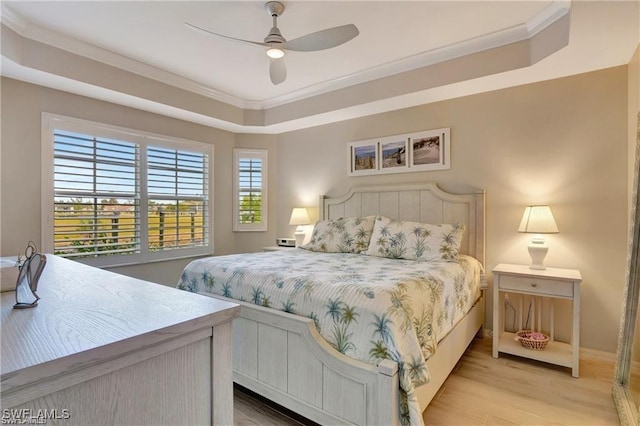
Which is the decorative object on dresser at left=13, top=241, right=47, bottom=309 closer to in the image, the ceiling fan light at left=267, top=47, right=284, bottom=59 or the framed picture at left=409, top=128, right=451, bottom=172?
the ceiling fan light at left=267, top=47, right=284, bottom=59

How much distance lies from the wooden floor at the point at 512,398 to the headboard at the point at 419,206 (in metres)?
1.06

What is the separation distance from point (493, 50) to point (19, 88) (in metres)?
4.20

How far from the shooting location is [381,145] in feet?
12.6

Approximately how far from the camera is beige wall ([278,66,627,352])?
2.62 metres

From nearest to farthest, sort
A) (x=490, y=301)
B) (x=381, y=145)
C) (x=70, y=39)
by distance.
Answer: (x=70, y=39) → (x=490, y=301) → (x=381, y=145)

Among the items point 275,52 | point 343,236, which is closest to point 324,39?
point 275,52

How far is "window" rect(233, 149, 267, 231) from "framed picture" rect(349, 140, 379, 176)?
1.45 m

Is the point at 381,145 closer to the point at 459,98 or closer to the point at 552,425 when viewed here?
the point at 459,98

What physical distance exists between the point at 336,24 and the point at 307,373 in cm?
253

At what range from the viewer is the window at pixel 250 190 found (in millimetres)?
4746

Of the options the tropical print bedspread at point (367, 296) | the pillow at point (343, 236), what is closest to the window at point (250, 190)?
the pillow at point (343, 236)

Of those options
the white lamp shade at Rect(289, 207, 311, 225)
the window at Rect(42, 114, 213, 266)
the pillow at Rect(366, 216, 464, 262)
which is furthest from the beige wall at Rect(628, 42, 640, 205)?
the window at Rect(42, 114, 213, 266)

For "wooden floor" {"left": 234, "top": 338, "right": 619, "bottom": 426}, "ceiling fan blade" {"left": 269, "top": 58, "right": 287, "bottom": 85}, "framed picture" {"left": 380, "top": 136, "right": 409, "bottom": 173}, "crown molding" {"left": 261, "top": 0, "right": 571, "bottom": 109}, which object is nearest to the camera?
"wooden floor" {"left": 234, "top": 338, "right": 619, "bottom": 426}

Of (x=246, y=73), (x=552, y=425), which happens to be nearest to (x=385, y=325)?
(x=552, y=425)
